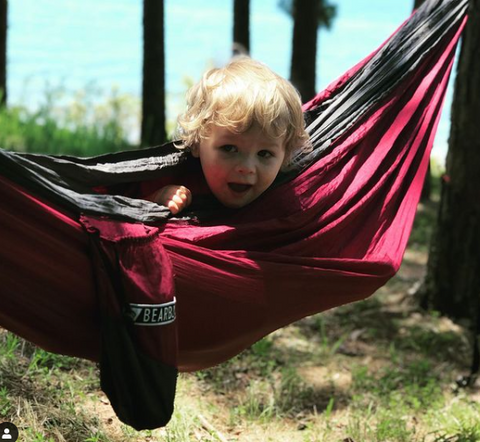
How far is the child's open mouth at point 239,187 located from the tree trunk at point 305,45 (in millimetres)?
3775

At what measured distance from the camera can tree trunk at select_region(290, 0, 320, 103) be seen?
5289mm

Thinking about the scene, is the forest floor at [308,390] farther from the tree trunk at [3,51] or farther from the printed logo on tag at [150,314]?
the tree trunk at [3,51]

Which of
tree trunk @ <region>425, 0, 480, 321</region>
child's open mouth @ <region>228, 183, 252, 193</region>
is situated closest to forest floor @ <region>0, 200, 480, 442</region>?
tree trunk @ <region>425, 0, 480, 321</region>

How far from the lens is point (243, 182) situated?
171cm

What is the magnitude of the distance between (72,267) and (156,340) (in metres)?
0.22

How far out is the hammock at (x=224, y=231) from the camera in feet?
4.69

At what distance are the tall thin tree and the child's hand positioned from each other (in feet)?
12.5

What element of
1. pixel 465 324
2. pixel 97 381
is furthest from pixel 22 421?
pixel 465 324

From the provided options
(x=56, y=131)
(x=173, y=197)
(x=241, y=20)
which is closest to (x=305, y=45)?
(x=241, y=20)

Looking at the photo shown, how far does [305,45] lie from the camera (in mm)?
5395

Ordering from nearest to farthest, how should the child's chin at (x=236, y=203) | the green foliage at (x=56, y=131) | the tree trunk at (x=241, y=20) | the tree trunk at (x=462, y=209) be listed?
the child's chin at (x=236, y=203) < the tree trunk at (x=462, y=209) < the green foliage at (x=56, y=131) < the tree trunk at (x=241, y=20)

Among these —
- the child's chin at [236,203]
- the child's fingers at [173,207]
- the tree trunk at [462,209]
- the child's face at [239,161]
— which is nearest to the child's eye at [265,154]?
the child's face at [239,161]

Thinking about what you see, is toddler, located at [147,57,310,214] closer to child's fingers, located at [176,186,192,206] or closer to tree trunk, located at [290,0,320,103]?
child's fingers, located at [176,186,192,206]

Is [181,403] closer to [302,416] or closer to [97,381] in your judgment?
[97,381]
